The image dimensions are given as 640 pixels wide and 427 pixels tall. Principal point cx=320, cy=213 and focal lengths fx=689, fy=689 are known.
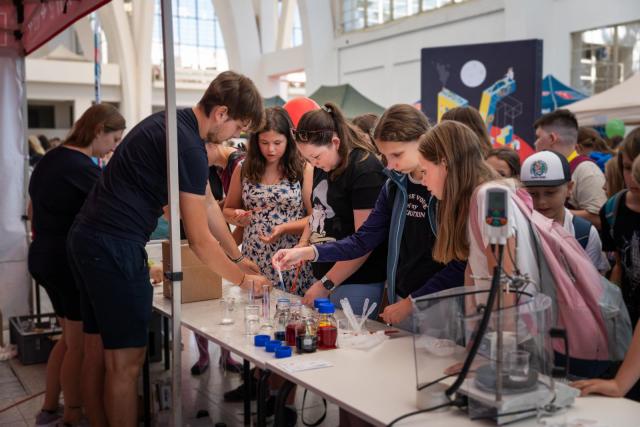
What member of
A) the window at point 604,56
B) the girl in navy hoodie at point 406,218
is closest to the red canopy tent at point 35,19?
the girl in navy hoodie at point 406,218

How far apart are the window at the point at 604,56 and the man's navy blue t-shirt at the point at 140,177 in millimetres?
8849

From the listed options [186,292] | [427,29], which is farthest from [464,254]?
[427,29]

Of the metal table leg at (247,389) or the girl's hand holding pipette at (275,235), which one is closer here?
the metal table leg at (247,389)

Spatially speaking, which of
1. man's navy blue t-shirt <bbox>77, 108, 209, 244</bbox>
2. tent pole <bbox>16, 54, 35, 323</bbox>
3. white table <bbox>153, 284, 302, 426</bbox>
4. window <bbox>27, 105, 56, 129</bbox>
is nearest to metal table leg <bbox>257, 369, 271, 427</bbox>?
white table <bbox>153, 284, 302, 426</bbox>

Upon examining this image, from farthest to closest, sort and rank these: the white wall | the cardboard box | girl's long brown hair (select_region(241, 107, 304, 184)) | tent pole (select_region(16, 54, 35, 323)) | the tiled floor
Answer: the white wall, tent pole (select_region(16, 54, 35, 323)), the tiled floor, girl's long brown hair (select_region(241, 107, 304, 184)), the cardboard box

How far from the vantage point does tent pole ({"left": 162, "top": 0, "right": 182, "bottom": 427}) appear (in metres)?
2.32

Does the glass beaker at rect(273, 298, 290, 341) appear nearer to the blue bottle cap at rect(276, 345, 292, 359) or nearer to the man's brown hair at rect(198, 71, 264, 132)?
the blue bottle cap at rect(276, 345, 292, 359)

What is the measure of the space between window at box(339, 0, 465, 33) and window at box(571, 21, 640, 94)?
366cm

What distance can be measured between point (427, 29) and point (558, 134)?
30.4 ft

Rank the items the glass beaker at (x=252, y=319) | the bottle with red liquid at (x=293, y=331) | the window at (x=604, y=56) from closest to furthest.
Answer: the bottle with red liquid at (x=293, y=331)
the glass beaker at (x=252, y=319)
the window at (x=604, y=56)

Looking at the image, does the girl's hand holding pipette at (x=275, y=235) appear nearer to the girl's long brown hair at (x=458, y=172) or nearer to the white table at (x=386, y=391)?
the white table at (x=386, y=391)

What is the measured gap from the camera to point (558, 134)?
13.3ft

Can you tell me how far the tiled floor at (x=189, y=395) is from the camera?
3449 mm

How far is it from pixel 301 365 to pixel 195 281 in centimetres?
109
